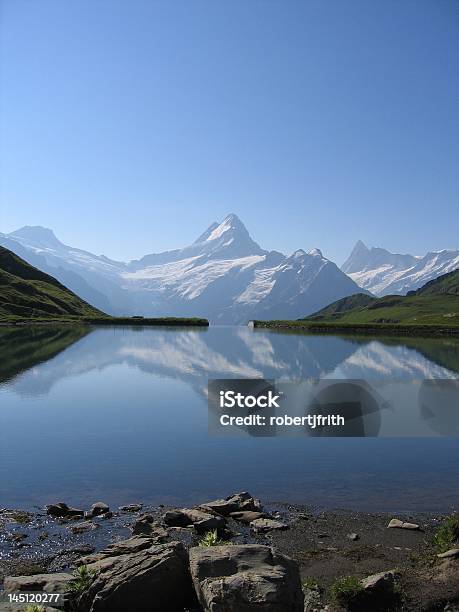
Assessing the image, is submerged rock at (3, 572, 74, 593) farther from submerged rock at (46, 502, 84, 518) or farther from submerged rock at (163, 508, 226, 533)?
submerged rock at (46, 502, 84, 518)

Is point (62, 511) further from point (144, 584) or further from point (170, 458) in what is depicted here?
point (170, 458)

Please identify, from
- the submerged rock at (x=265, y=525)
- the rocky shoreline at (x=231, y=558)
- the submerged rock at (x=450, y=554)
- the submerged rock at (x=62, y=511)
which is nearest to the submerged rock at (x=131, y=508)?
the rocky shoreline at (x=231, y=558)

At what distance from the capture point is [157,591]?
18734 mm

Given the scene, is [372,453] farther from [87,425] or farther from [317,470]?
[87,425]

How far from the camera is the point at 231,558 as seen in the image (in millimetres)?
19297

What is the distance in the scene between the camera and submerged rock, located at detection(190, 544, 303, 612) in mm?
16812

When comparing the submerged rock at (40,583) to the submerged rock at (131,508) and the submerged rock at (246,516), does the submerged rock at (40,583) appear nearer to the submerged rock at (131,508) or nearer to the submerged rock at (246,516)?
the submerged rock at (131,508)

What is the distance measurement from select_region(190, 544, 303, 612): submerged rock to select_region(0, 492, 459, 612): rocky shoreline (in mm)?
37

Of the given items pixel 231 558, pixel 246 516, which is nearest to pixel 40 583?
pixel 231 558

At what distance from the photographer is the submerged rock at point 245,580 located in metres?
16.8

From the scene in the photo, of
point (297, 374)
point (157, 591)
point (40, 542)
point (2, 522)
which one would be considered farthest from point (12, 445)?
point (297, 374)

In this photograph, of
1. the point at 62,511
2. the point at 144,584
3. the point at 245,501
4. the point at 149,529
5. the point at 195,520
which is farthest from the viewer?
the point at 245,501

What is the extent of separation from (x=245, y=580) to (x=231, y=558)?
6.46 feet

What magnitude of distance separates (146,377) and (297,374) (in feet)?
98.7
